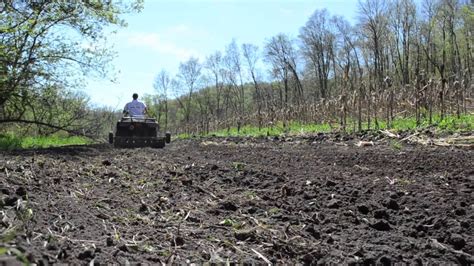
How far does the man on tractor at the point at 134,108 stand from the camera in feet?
→ 47.8

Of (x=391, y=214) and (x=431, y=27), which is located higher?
(x=431, y=27)

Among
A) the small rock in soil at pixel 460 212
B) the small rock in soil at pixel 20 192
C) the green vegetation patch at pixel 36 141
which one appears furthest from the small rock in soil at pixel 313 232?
the green vegetation patch at pixel 36 141

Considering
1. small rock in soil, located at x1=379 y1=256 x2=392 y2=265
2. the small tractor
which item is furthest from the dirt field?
the small tractor

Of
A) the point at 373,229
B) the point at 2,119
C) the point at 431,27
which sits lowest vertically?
the point at 373,229

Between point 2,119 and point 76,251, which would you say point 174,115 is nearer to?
point 2,119

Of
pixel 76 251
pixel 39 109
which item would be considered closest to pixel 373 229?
pixel 76 251

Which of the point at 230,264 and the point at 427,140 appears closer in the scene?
the point at 230,264

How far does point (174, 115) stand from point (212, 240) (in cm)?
9181

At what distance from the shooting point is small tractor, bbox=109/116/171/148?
43.9 ft

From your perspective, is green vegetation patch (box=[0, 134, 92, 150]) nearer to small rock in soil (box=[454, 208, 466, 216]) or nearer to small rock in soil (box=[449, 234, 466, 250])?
small rock in soil (box=[454, 208, 466, 216])

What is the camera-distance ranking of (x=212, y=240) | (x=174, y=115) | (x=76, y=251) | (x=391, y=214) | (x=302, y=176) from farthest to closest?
(x=174, y=115) → (x=302, y=176) → (x=391, y=214) → (x=212, y=240) → (x=76, y=251)

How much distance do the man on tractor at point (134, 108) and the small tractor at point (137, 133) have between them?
68cm

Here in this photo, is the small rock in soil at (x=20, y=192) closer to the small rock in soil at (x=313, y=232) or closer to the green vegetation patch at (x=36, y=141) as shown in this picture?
the small rock in soil at (x=313, y=232)

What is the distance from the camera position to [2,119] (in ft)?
51.6
